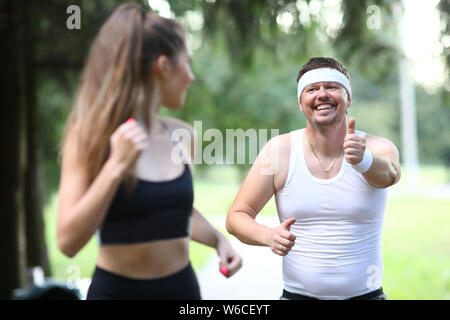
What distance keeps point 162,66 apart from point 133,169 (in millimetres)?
300

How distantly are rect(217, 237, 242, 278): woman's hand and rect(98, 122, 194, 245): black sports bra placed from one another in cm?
21

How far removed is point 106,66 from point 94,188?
1.16ft

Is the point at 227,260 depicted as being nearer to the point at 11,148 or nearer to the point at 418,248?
the point at 11,148

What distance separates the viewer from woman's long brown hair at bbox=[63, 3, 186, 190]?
A: 143 cm

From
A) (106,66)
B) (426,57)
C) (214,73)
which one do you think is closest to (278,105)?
(214,73)

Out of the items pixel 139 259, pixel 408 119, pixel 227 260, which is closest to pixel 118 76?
pixel 139 259

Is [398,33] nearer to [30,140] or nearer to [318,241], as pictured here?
[318,241]

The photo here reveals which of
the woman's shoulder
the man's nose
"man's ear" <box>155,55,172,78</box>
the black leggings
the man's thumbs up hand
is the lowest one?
the black leggings

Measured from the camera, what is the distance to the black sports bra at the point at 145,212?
1427 mm

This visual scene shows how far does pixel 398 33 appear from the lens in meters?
4.18

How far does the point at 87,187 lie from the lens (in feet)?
4.53

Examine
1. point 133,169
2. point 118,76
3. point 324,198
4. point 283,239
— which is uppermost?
point 118,76

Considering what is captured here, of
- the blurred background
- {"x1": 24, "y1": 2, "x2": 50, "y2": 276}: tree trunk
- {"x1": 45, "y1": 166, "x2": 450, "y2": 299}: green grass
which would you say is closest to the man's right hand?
the blurred background

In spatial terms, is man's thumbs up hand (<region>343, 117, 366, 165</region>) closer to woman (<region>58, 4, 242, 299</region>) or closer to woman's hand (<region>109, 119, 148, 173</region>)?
woman (<region>58, 4, 242, 299</region>)
